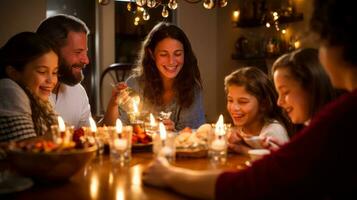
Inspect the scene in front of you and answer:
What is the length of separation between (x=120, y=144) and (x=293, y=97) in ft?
2.51

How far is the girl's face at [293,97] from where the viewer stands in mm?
1798

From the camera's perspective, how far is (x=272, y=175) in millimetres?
1054

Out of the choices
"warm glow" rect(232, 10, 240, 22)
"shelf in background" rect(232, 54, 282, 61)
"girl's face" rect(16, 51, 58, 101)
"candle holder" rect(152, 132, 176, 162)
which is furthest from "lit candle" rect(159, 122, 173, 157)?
"warm glow" rect(232, 10, 240, 22)

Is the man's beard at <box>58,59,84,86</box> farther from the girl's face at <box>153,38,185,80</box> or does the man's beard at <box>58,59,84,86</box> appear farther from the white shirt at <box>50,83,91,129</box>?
the girl's face at <box>153,38,185,80</box>

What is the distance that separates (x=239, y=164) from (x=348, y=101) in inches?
26.5

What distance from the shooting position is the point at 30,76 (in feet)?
7.15

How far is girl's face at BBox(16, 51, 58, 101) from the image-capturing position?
85.8 inches

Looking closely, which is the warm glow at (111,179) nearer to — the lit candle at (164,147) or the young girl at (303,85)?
the lit candle at (164,147)

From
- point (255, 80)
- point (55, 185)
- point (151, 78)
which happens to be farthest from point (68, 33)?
point (55, 185)

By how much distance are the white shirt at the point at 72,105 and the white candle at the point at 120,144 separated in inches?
60.5

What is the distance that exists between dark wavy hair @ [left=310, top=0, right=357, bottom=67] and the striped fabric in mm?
1302

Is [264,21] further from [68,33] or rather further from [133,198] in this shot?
[133,198]

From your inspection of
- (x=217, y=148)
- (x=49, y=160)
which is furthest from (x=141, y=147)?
(x=49, y=160)

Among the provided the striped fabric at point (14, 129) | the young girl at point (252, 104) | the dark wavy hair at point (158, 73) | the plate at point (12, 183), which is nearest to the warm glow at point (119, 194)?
the plate at point (12, 183)
